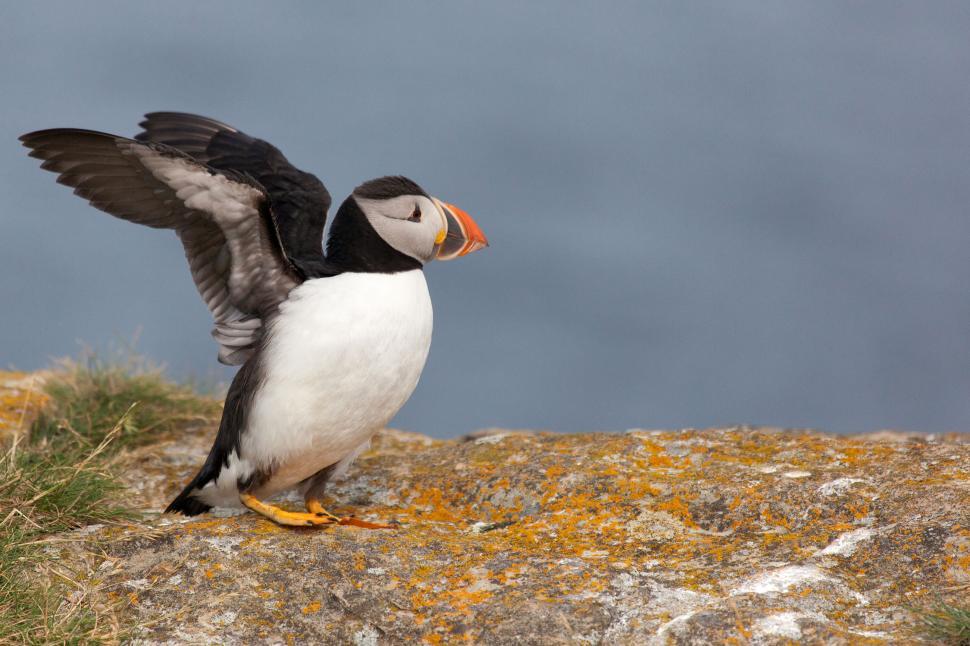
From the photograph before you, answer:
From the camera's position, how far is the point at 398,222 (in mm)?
6324

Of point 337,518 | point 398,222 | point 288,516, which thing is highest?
point 398,222

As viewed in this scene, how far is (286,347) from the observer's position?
19.7ft

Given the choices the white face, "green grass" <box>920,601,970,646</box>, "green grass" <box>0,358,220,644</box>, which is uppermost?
the white face

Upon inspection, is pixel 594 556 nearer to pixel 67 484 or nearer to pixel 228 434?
pixel 228 434

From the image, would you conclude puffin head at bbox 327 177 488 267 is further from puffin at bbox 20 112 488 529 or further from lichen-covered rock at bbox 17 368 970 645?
lichen-covered rock at bbox 17 368 970 645

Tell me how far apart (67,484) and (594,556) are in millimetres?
2884

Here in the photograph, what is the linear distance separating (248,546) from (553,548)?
1.52 metres

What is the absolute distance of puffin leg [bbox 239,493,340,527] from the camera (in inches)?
230

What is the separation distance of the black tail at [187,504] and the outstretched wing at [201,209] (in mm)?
814

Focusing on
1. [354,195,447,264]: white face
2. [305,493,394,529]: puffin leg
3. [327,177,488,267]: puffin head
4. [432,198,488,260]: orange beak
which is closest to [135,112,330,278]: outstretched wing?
[327,177,488,267]: puffin head

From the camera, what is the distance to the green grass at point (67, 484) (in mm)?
4645

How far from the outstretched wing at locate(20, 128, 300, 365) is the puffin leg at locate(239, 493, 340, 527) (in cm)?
95

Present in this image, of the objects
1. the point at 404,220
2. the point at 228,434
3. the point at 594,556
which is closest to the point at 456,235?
the point at 404,220

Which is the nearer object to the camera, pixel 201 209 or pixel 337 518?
pixel 337 518
